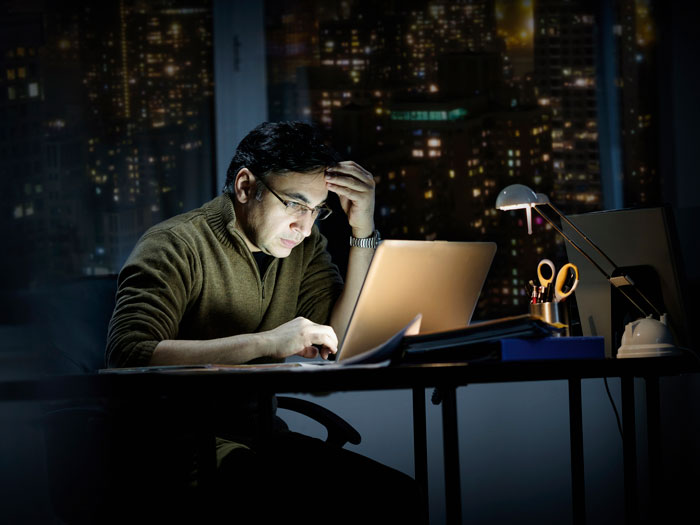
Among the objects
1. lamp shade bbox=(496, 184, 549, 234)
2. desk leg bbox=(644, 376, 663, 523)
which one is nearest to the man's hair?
lamp shade bbox=(496, 184, 549, 234)

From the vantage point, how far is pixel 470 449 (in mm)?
2492

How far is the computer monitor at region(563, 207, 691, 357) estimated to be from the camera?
153 cm

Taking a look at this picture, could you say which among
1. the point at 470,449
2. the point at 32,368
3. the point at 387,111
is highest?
the point at 387,111

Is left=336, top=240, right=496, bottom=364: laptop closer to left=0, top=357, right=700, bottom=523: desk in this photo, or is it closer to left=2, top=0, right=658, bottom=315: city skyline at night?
left=0, top=357, right=700, bottom=523: desk

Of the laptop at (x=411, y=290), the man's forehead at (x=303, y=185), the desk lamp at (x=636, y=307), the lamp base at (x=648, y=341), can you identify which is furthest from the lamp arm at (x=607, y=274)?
the man's forehead at (x=303, y=185)

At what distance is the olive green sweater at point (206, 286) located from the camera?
5.07ft

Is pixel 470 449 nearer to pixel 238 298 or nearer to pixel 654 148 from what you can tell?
pixel 238 298

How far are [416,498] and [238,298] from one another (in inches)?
30.1

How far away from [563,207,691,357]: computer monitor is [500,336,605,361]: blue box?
0.38 meters

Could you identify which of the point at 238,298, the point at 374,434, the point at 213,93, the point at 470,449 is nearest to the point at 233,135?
the point at 213,93

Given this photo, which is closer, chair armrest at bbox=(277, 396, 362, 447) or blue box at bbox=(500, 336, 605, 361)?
blue box at bbox=(500, 336, 605, 361)

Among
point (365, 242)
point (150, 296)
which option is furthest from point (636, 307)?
point (150, 296)

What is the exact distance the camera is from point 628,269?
161 centimetres

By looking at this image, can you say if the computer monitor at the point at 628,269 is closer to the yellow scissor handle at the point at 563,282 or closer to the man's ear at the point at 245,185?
the yellow scissor handle at the point at 563,282
